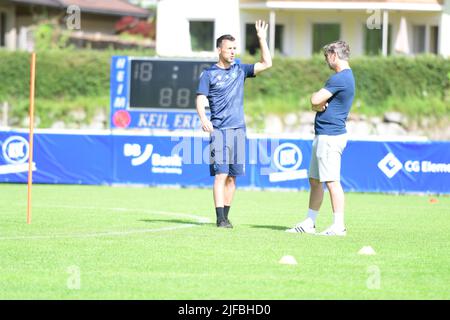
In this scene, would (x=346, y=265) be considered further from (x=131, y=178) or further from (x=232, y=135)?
(x=131, y=178)

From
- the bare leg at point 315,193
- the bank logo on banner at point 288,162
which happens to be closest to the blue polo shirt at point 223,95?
the bare leg at point 315,193

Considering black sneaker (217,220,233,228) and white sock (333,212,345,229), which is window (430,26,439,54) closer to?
black sneaker (217,220,233,228)

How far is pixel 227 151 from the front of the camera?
12.9m

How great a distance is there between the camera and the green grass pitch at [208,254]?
8.62 metres

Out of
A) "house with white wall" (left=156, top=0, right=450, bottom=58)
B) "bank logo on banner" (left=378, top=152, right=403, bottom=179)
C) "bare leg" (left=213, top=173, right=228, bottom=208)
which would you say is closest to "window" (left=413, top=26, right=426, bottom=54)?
"house with white wall" (left=156, top=0, right=450, bottom=58)

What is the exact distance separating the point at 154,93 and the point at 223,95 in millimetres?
12498

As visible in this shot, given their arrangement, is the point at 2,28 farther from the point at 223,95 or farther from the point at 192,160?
the point at 223,95

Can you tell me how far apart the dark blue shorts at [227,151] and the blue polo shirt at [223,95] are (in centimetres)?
8

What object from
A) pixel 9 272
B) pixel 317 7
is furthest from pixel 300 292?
pixel 317 7

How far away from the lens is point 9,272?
9.38 meters

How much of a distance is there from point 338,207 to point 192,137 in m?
10.5

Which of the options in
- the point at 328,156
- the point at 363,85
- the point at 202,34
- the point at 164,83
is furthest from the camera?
the point at 202,34

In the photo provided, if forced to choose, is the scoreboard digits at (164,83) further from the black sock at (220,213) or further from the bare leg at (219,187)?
the bare leg at (219,187)

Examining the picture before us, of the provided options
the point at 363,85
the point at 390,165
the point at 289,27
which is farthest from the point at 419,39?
the point at 390,165
